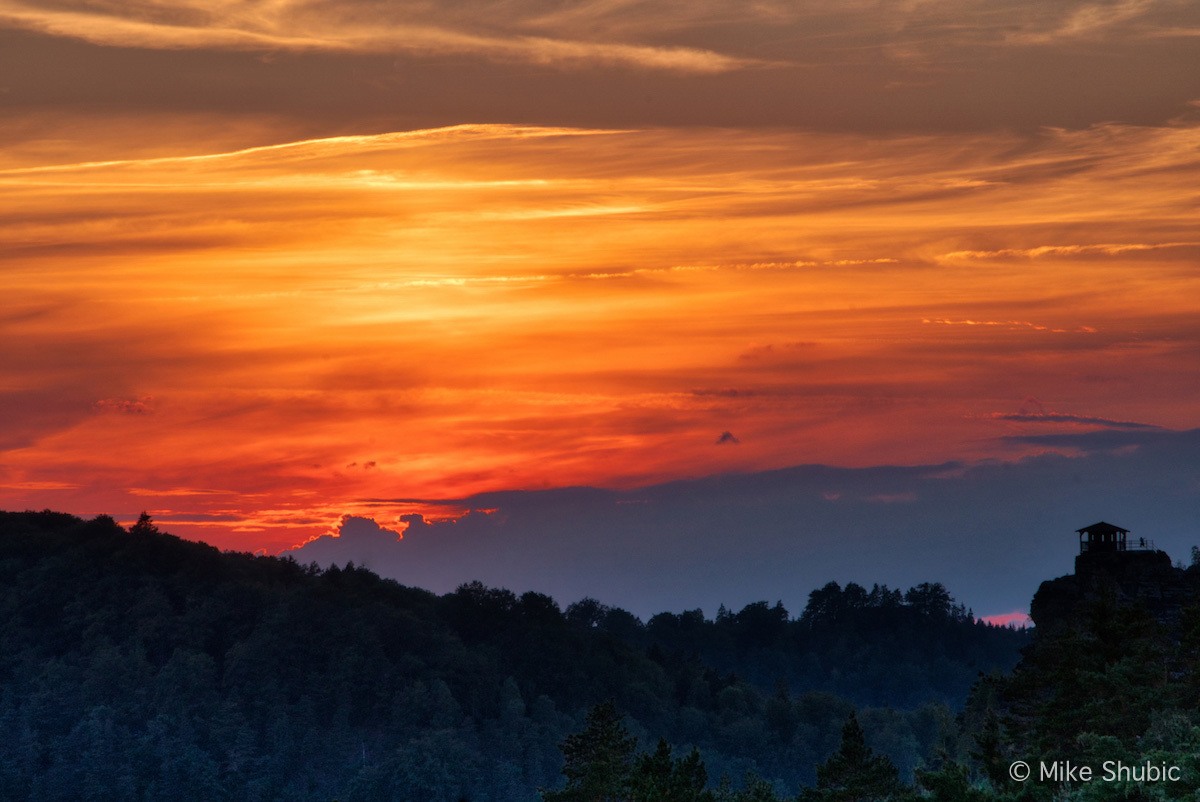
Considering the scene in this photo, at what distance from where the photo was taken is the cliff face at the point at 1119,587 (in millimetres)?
91312

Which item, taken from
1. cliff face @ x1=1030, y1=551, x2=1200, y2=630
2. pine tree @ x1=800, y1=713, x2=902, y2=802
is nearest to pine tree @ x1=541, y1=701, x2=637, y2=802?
pine tree @ x1=800, y1=713, x2=902, y2=802

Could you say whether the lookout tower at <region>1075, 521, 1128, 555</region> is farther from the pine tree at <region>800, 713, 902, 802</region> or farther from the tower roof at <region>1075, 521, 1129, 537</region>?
the pine tree at <region>800, 713, 902, 802</region>

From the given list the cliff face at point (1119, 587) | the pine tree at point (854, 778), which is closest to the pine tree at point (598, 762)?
the pine tree at point (854, 778)

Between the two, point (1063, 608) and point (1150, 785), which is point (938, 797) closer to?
point (1150, 785)

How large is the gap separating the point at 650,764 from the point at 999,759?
15.0m

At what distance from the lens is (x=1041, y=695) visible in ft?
278

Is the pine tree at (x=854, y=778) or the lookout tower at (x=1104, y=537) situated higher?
the lookout tower at (x=1104, y=537)

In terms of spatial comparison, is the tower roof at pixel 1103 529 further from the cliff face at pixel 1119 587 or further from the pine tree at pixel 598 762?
the pine tree at pixel 598 762

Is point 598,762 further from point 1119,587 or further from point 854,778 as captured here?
point 1119,587

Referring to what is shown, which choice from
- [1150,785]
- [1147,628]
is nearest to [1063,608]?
[1147,628]

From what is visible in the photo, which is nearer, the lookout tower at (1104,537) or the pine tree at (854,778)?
the pine tree at (854,778)

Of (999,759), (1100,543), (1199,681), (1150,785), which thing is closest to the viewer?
(1150,785)

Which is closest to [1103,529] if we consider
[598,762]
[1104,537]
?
[1104,537]

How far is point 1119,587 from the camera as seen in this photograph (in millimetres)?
93562
